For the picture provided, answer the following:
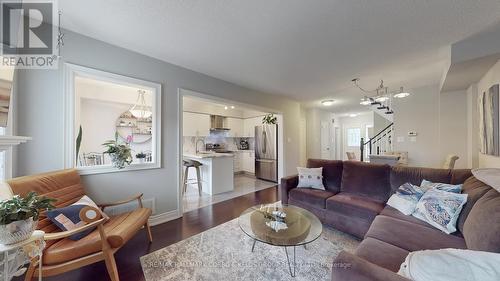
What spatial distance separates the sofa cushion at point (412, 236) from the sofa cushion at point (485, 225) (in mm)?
144

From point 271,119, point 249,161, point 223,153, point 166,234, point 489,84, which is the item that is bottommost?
point 166,234

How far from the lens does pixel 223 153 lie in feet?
19.3

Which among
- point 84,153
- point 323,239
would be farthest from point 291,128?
point 84,153

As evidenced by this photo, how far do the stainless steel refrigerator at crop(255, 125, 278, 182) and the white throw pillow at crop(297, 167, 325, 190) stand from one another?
2503mm

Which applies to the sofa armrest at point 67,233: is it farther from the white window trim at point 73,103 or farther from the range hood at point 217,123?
the range hood at point 217,123

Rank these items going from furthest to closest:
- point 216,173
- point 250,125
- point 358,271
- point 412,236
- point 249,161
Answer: point 250,125 < point 249,161 < point 216,173 < point 412,236 < point 358,271

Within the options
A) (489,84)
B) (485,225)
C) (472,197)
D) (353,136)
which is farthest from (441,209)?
(353,136)

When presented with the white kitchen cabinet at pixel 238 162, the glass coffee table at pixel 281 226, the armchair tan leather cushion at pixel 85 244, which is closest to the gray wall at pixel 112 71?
the armchair tan leather cushion at pixel 85 244

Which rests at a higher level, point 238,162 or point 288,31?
point 288,31

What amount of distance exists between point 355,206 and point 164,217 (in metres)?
2.76

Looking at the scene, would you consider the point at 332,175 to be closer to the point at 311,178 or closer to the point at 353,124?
the point at 311,178

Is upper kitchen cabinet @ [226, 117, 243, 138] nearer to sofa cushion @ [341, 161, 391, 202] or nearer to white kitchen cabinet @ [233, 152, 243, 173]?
white kitchen cabinet @ [233, 152, 243, 173]

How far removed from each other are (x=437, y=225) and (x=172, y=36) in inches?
134

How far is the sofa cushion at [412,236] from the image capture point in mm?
1422
